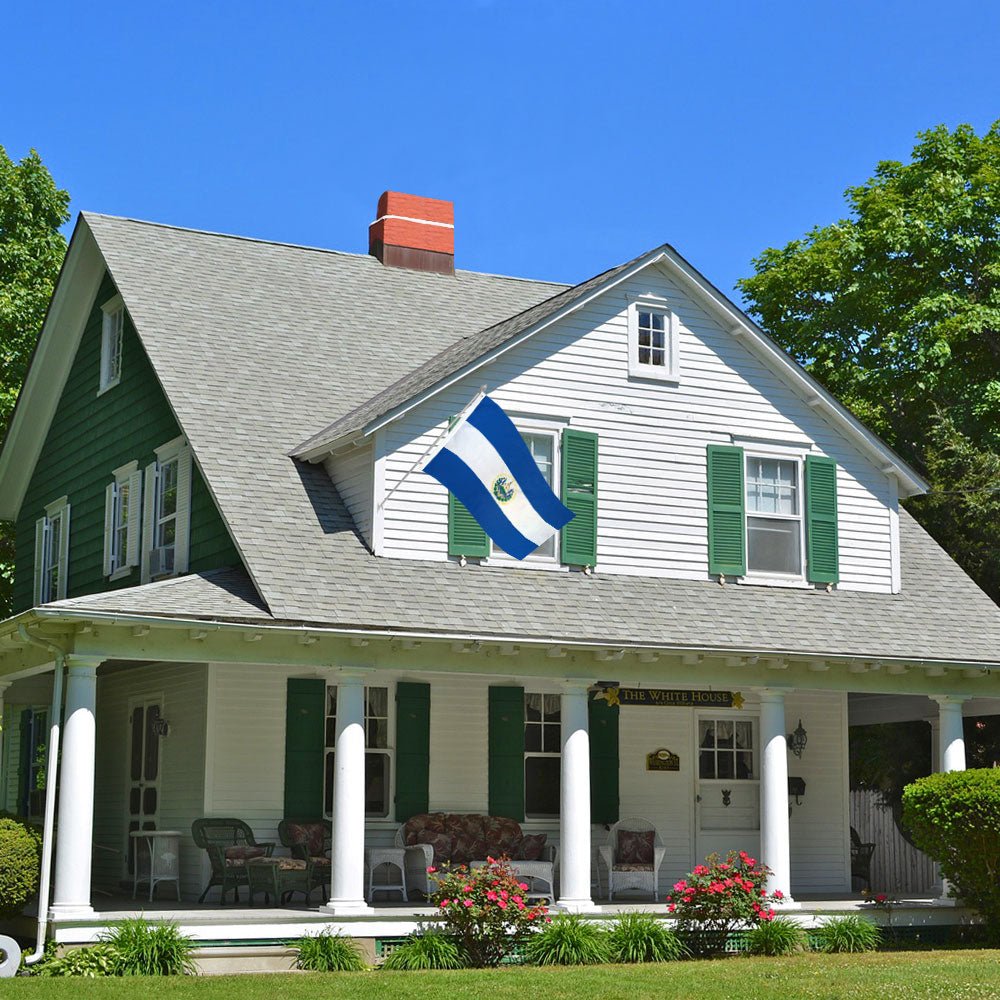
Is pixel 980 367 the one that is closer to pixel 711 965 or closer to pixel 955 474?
pixel 955 474

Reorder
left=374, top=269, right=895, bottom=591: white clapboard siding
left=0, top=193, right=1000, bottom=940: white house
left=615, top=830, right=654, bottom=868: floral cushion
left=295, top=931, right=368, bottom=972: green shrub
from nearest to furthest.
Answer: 1. left=295, top=931, right=368, bottom=972: green shrub
2. left=0, top=193, right=1000, bottom=940: white house
3. left=374, top=269, right=895, bottom=591: white clapboard siding
4. left=615, top=830, right=654, bottom=868: floral cushion

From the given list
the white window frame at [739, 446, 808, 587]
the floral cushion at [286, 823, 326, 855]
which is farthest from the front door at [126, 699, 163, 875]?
the white window frame at [739, 446, 808, 587]

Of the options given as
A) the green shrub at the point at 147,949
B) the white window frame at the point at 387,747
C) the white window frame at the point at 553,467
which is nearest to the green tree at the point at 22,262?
the white window frame at the point at 387,747

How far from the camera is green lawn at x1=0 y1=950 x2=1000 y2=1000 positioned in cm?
1214

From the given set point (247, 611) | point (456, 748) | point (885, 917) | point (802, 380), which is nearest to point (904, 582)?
point (802, 380)

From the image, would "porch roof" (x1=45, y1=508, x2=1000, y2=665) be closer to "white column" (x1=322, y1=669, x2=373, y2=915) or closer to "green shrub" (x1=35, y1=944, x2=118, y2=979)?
"white column" (x1=322, y1=669, x2=373, y2=915)

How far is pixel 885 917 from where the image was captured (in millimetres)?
16875

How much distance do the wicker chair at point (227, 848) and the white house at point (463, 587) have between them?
37 centimetres

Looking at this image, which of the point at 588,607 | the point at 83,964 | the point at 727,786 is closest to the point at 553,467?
the point at 588,607

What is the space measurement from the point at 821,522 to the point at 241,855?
7787 millimetres

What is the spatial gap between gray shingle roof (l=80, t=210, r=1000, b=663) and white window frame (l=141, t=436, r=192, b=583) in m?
0.84

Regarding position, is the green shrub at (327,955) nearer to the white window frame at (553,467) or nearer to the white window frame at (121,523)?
the white window frame at (553,467)

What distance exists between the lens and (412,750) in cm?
1720

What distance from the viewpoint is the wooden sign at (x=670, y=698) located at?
1770 centimetres
